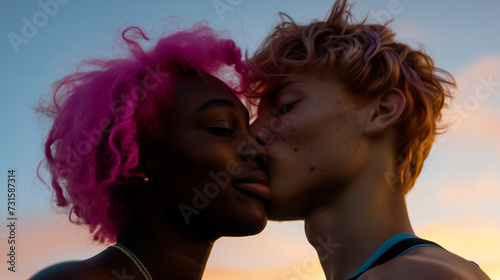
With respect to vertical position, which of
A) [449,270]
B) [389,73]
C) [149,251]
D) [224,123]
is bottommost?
[149,251]

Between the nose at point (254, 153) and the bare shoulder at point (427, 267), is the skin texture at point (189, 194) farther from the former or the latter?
the bare shoulder at point (427, 267)

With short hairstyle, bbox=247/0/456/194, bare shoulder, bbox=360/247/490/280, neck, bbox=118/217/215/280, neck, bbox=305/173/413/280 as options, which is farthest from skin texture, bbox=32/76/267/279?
bare shoulder, bbox=360/247/490/280

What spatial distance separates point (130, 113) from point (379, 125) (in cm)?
146

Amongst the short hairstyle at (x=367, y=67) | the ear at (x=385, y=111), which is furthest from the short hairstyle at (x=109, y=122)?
the ear at (x=385, y=111)

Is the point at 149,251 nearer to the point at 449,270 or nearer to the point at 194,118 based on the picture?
the point at 194,118

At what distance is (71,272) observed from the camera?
262 centimetres

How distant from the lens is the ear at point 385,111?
11.1 feet

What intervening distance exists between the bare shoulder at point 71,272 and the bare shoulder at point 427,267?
1.30 m

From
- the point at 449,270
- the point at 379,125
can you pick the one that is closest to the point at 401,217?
the point at 379,125

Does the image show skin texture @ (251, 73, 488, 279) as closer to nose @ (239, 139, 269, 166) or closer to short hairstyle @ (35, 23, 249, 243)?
nose @ (239, 139, 269, 166)

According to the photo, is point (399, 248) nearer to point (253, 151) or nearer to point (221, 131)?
point (253, 151)

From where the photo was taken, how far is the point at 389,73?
3557 mm

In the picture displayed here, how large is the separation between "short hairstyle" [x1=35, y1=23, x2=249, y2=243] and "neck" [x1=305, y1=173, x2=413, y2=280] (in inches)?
43.8

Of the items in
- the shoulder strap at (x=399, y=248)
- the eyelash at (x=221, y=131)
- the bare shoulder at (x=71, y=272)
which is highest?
the eyelash at (x=221, y=131)
